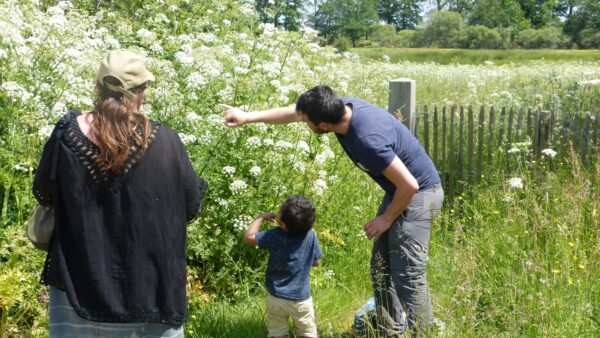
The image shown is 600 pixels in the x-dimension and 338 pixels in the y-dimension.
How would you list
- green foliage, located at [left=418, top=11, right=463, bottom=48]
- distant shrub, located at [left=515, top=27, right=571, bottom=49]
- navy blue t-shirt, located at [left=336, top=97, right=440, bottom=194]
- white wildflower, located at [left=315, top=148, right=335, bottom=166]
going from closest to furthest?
navy blue t-shirt, located at [left=336, top=97, right=440, bottom=194], white wildflower, located at [left=315, top=148, right=335, bottom=166], distant shrub, located at [left=515, top=27, right=571, bottom=49], green foliage, located at [left=418, top=11, right=463, bottom=48]

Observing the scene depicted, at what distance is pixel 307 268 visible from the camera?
4.21 metres

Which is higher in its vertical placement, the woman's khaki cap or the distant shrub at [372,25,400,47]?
the woman's khaki cap

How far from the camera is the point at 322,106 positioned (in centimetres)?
351

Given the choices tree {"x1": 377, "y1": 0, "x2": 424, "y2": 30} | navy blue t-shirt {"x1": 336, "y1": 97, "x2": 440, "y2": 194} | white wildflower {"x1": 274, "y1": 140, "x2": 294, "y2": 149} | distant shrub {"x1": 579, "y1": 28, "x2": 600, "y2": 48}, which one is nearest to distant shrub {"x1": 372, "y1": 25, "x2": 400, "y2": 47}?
tree {"x1": 377, "y1": 0, "x2": 424, "y2": 30}

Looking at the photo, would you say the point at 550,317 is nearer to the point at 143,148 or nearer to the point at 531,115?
the point at 143,148

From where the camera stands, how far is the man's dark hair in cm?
352

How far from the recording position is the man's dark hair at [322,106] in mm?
3516

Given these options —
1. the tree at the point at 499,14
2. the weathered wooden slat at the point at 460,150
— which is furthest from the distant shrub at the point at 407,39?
the weathered wooden slat at the point at 460,150

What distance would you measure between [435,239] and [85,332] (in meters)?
3.80

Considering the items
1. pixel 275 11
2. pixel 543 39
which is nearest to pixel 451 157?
pixel 275 11

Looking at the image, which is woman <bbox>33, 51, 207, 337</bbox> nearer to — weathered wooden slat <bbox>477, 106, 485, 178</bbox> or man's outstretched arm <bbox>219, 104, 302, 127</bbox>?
man's outstretched arm <bbox>219, 104, 302, 127</bbox>

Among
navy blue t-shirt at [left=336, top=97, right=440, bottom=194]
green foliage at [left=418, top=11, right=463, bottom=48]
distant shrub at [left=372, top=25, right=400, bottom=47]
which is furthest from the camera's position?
distant shrub at [left=372, top=25, right=400, bottom=47]

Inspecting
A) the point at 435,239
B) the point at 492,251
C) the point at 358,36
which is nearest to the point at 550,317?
the point at 492,251

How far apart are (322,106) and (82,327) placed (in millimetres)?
1627
